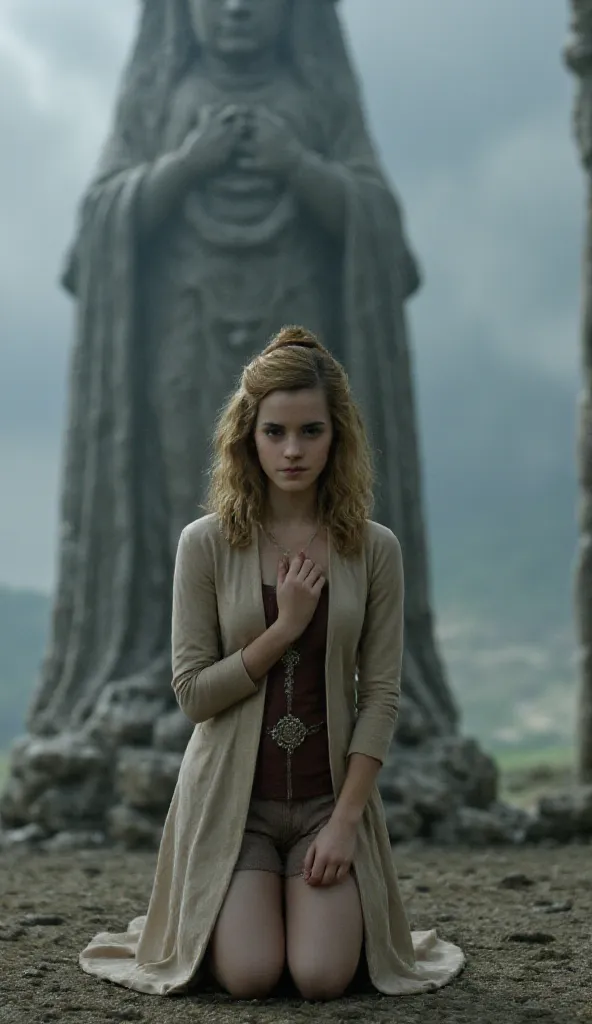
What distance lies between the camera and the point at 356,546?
12.4 feet

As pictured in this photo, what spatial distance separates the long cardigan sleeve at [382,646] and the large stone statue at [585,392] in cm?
463

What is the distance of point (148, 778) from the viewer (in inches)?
271

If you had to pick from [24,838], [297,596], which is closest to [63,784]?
[24,838]

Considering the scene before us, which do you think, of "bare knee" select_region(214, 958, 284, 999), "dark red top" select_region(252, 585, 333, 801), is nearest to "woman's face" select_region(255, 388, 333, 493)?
"dark red top" select_region(252, 585, 333, 801)

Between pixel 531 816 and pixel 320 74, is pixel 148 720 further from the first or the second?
pixel 320 74

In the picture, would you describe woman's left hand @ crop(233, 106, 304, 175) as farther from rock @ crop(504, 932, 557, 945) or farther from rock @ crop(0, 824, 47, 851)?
rock @ crop(504, 932, 557, 945)

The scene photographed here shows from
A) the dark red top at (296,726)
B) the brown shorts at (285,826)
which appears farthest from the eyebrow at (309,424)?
the brown shorts at (285,826)

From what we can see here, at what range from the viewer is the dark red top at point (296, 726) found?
144 inches

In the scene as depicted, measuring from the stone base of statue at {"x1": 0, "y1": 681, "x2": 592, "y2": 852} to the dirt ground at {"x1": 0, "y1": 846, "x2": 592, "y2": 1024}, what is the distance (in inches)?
9.7

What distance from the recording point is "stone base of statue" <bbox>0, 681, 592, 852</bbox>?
6.96 m

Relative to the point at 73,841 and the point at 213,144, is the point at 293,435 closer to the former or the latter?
the point at 73,841

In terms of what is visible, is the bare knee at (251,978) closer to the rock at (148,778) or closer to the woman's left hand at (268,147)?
the rock at (148,778)

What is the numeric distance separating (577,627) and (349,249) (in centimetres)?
253

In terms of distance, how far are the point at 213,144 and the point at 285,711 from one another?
15.2 ft
